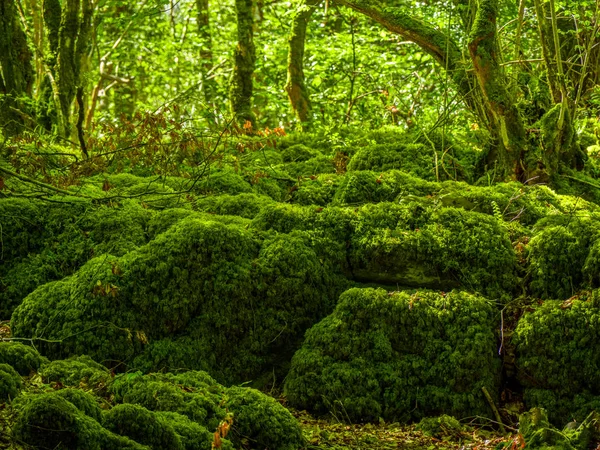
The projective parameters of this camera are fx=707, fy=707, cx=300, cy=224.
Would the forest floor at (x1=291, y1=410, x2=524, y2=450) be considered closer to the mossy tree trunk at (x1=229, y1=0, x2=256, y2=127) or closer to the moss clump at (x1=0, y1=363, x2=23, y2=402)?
the moss clump at (x1=0, y1=363, x2=23, y2=402)

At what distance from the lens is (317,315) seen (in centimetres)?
525

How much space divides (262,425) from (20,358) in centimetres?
152

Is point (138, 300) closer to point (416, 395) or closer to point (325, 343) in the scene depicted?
point (325, 343)

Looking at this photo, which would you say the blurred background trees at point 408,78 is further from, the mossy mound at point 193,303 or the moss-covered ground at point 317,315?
the mossy mound at point 193,303

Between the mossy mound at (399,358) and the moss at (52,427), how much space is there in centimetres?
184

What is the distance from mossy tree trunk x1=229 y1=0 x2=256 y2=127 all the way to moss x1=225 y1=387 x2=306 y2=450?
21.2ft

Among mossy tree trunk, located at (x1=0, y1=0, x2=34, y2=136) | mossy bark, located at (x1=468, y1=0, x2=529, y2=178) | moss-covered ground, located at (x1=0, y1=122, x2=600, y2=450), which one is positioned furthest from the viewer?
mossy tree trunk, located at (x1=0, y1=0, x2=34, y2=136)

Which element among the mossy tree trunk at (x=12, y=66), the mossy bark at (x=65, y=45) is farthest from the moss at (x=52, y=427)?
the mossy bark at (x=65, y=45)

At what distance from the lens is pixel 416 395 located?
4594mm

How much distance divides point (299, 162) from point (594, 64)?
438 cm

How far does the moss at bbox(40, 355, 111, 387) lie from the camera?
4.07 metres

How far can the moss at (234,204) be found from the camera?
6242 millimetres

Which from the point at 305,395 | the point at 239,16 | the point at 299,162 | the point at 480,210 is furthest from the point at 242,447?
the point at 239,16

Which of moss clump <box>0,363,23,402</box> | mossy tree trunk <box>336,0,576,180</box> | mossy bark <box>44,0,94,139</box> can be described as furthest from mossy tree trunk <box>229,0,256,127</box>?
moss clump <box>0,363,23,402</box>
